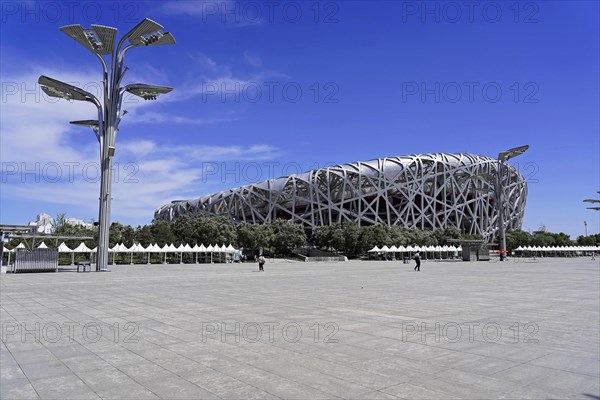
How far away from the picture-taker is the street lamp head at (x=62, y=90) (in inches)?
1194

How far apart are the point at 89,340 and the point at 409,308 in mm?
7862

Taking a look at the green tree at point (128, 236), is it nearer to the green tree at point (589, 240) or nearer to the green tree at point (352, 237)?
the green tree at point (352, 237)

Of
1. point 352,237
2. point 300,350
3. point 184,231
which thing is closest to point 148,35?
point 300,350

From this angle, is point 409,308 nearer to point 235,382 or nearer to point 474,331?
point 474,331

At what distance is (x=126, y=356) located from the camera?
659cm

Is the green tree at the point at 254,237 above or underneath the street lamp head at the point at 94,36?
underneath

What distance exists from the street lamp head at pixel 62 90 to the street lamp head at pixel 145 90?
2775 mm

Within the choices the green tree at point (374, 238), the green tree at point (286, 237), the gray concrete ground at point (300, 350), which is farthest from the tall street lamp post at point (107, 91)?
the green tree at point (374, 238)

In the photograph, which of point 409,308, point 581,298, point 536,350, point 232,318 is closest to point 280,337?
point 232,318

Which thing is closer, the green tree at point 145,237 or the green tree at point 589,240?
the green tree at point 145,237

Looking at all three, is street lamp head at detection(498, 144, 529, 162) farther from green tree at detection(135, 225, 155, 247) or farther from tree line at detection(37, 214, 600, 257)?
green tree at detection(135, 225, 155, 247)

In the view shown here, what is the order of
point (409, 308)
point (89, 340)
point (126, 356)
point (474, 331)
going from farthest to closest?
point (409, 308), point (474, 331), point (89, 340), point (126, 356)

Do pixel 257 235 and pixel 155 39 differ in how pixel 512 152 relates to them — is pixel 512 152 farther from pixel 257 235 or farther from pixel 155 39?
pixel 155 39

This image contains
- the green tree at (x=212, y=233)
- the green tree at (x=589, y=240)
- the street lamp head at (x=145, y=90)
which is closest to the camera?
Result: the street lamp head at (x=145, y=90)
